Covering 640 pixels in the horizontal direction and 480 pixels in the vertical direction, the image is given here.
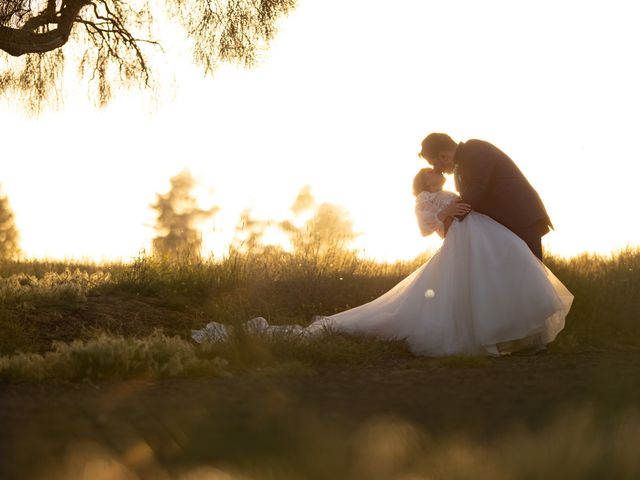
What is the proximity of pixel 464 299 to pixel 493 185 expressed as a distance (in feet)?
3.82

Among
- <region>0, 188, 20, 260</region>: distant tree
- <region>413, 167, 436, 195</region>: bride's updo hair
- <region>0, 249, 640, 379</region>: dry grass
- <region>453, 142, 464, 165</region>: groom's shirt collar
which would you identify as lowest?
<region>0, 249, 640, 379</region>: dry grass

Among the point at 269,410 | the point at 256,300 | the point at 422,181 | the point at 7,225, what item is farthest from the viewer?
the point at 7,225

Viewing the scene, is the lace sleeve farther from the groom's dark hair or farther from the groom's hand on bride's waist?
the groom's dark hair

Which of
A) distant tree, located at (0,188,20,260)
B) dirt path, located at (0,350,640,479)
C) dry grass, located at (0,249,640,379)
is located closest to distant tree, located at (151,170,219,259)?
distant tree, located at (0,188,20,260)

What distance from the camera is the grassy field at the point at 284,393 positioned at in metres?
3.43

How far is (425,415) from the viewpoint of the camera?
4.59 metres

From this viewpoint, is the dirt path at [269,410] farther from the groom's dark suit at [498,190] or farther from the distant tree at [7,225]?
the distant tree at [7,225]

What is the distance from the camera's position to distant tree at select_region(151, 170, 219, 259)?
49219 mm

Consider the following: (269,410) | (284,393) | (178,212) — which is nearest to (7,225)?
(178,212)

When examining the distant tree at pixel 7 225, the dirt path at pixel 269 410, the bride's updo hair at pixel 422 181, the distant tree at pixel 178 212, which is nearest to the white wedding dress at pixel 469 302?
the bride's updo hair at pixel 422 181

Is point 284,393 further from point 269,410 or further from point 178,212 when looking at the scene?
point 178,212

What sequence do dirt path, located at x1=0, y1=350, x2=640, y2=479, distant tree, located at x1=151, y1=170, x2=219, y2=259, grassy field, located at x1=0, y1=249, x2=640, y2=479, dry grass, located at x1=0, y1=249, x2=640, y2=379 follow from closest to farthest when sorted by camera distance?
1. grassy field, located at x1=0, y1=249, x2=640, y2=479
2. dirt path, located at x1=0, y1=350, x2=640, y2=479
3. dry grass, located at x1=0, y1=249, x2=640, y2=379
4. distant tree, located at x1=151, y1=170, x2=219, y2=259

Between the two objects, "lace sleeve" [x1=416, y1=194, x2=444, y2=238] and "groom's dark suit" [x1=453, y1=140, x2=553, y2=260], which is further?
"lace sleeve" [x1=416, y1=194, x2=444, y2=238]

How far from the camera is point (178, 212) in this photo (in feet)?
165
